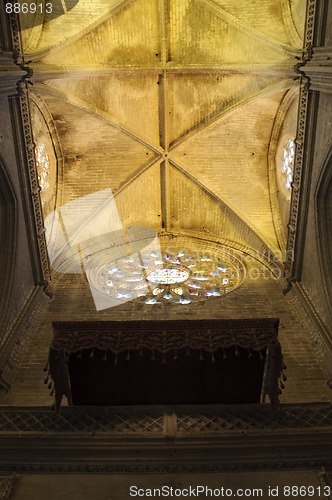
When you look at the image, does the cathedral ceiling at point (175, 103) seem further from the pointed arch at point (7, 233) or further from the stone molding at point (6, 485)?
the stone molding at point (6, 485)

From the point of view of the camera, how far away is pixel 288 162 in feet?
36.5

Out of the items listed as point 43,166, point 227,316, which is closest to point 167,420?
point 227,316

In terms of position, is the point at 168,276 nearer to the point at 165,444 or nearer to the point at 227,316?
the point at 227,316

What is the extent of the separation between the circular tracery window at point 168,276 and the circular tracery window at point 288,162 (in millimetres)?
2081

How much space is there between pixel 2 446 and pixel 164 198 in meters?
8.33

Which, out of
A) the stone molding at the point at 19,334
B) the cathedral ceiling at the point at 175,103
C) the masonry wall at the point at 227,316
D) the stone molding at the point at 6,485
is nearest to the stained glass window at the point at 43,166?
the cathedral ceiling at the point at 175,103

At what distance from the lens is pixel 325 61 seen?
780cm

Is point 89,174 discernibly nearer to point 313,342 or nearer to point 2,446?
point 313,342

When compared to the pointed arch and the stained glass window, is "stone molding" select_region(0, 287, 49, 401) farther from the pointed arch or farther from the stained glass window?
the stained glass window

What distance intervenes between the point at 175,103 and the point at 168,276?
4.08 m

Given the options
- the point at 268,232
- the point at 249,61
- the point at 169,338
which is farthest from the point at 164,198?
the point at 169,338

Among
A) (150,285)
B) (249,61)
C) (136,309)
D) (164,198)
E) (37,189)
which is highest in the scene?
(249,61)

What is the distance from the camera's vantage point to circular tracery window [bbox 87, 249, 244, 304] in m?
9.98

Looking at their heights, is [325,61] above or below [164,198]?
below
